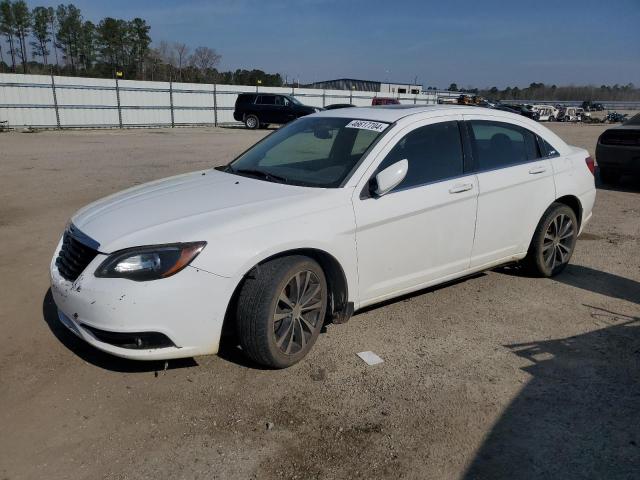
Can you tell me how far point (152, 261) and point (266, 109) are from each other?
2630 cm

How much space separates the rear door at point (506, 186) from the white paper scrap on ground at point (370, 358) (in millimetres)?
1328

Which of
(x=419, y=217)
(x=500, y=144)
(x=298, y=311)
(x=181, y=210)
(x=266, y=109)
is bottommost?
(x=266, y=109)

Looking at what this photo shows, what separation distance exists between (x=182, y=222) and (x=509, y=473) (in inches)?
87.8

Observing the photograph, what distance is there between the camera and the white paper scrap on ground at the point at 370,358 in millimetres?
3641

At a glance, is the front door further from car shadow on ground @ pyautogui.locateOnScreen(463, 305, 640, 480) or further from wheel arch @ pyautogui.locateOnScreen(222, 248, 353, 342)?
car shadow on ground @ pyautogui.locateOnScreen(463, 305, 640, 480)

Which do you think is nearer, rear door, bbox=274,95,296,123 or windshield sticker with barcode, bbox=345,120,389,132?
windshield sticker with barcode, bbox=345,120,389,132

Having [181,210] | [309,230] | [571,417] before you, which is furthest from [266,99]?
[571,417]

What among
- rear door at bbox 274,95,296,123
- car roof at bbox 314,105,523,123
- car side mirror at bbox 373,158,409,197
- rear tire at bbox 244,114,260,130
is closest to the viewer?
car side mirror at bbox 373,158,409,197

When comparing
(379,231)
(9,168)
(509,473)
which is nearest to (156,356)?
(379,231)

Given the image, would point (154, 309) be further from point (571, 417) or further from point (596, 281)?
point (596, 281)

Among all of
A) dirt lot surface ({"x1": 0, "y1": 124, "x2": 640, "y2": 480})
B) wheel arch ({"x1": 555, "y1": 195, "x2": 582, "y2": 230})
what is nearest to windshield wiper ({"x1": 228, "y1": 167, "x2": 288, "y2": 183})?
dirt lot surface ({"x1": 0, "y1": 124, "x2": 640, "y2": 480})

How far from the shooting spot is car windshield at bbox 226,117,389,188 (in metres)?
3.90

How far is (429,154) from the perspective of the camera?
4137 millimetres

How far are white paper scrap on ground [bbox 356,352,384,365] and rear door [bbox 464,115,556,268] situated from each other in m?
1.33
